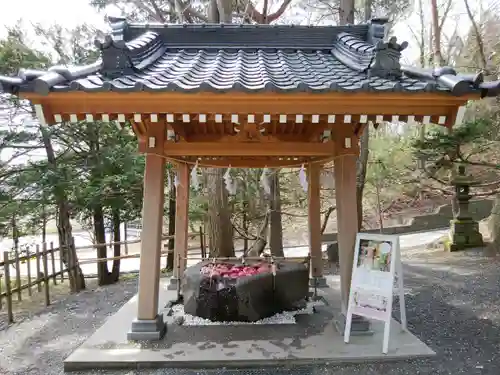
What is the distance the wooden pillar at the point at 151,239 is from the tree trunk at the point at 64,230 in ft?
13.3

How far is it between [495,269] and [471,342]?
Answer: 153 inches

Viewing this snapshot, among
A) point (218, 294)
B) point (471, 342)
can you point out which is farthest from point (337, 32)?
point (471, 342)

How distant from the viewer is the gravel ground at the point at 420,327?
3469 mm

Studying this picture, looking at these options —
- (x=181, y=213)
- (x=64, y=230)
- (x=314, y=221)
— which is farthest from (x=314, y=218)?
(x=64, y=230)

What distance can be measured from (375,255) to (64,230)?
254 inches

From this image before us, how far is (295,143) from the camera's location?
13.6 ft

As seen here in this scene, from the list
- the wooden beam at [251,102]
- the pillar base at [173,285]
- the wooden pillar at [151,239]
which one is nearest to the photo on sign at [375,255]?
the wooden beam at [251,102]

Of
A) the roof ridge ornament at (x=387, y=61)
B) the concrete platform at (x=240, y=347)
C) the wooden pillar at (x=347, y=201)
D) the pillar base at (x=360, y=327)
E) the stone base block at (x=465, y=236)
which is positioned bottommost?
the concrete platform at (x=240, y=347)

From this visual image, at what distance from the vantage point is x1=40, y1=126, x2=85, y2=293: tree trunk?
289 inches

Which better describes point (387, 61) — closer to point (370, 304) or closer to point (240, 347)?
point (370, 304)

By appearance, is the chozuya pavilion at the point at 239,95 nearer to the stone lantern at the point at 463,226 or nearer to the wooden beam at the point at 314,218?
the wooden beam at the point at 314,218

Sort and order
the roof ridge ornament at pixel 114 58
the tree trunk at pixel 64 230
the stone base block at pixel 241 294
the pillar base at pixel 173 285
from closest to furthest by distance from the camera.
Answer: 1. the roof ridge ornament at pixel 114 58
2. the stone base block at pixel 241 294
3. the pillar base at pixel 173 285
4. the tree trunk at pixel 64 230

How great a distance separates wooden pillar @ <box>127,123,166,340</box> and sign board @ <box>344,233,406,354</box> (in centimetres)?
195

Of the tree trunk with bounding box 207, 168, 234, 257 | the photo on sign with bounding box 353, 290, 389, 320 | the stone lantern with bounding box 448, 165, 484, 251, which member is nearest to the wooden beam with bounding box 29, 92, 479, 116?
the photo on sign with bounding box 353, 290, 389, 320
